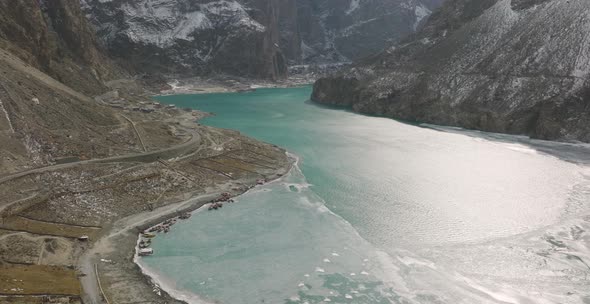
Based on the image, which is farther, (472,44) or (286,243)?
(472,44)

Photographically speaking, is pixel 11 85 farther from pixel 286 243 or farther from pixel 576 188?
pixel 576 188

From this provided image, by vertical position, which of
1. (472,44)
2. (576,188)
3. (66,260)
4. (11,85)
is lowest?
(66,260)

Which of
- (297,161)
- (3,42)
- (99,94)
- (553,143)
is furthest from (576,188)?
(99,94)

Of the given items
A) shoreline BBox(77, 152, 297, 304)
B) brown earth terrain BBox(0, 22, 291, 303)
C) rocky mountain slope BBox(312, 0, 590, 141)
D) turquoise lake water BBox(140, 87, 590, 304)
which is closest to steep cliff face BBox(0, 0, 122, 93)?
brown earth terrain BBox(0, 22, 291, 303)

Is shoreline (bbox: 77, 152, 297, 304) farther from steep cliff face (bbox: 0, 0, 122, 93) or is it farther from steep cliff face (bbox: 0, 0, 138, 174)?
steep cliff face (bbox: 0, 0, 122, 93)

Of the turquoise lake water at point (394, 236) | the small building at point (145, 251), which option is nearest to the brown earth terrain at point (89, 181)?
the small building at point (145, 251)

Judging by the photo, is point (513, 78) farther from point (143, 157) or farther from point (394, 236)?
point (143, 157)
